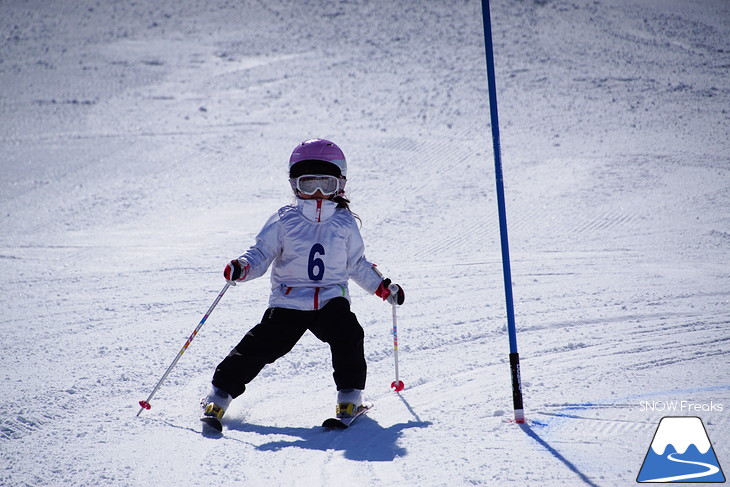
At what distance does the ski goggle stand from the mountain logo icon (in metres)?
2.08

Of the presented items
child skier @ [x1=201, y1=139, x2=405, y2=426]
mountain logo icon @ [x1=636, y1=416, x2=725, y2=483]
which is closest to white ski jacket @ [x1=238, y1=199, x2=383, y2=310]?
child skier @ [x1=201, y1=139, x2=405, y2=426]

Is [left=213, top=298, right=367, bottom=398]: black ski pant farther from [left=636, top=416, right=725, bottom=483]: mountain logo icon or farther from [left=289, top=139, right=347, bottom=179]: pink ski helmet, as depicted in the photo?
[left=636, top=416, right=725, bottom=483]: mountain logo icon

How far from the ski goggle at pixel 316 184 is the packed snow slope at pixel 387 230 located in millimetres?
1167

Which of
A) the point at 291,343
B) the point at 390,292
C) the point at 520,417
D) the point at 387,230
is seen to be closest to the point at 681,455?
the point at 520,417

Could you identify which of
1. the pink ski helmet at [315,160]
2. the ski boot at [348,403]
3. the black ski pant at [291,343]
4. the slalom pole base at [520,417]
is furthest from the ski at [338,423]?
the pink ski helmet at [315,160]

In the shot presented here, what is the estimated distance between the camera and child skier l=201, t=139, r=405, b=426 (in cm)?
377

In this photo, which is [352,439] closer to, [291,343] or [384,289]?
[291,343]

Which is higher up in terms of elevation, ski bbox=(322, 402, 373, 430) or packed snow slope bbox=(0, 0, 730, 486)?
packed snow slope bbox=(0, 0, 730, 486)

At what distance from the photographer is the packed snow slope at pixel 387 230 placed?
344 centimetres

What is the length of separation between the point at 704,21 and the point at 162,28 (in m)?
11.5

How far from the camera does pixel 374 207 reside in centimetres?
803

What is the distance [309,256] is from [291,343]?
0.49 metres

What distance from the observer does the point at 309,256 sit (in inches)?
156

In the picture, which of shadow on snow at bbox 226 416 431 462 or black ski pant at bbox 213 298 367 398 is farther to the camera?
black ski pant at bbox 213 298 367 398
